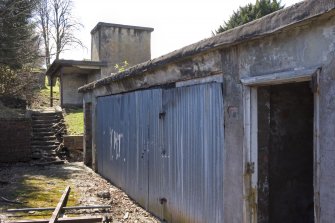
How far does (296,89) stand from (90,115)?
9.78 meters

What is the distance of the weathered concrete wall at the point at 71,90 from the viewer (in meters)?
25.2

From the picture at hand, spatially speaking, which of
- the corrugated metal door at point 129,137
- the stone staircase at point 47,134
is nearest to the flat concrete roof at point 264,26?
the corrugated metal door at point 129,137

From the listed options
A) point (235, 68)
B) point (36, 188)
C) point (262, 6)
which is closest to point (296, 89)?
point (235, 68)

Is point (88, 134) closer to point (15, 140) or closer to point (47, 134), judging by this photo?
point (15, 140)

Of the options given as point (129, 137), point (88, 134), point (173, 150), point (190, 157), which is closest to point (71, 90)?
point (88, 134)

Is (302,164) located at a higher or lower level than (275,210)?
higher

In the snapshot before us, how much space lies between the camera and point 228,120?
15.3ft

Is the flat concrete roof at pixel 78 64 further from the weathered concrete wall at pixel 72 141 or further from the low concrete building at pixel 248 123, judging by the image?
the low concrete building at pixel 248 123

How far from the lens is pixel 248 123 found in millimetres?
4250

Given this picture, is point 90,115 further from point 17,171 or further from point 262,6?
point 262,6

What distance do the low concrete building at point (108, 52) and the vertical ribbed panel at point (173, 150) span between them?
1554 centimetres

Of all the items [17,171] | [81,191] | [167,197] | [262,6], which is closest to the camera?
[167,197]

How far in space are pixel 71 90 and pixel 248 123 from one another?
22.5 meters

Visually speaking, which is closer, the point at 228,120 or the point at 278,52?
the point at 278,52
